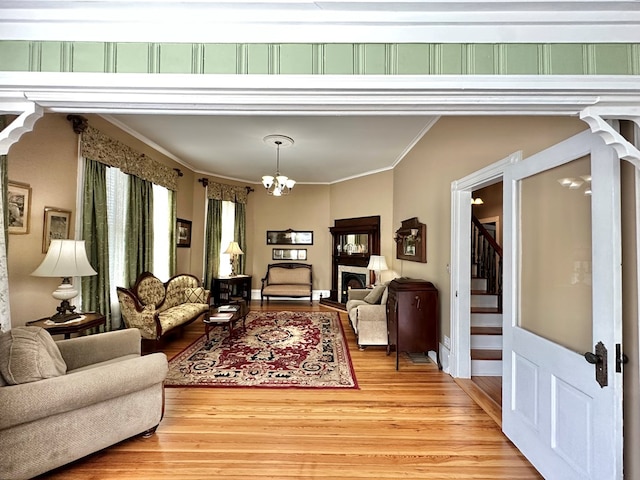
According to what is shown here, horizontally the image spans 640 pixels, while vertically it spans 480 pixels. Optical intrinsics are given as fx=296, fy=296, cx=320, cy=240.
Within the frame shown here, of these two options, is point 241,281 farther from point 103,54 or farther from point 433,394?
point 103,54

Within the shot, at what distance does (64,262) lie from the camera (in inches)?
102

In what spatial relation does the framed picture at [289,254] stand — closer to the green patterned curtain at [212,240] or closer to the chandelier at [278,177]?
the green patterned curtain at [212,240]

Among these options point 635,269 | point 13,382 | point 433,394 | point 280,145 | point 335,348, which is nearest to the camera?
point 635,269

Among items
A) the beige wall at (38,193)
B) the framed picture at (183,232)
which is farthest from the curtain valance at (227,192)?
the beige wall at (38,193)

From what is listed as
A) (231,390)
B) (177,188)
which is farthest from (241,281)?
(231,390)

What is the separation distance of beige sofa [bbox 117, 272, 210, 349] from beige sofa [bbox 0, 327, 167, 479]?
65.7 inches

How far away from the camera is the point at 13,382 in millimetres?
1662

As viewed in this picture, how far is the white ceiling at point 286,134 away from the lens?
3867 millimetres

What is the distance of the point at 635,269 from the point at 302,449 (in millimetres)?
2153

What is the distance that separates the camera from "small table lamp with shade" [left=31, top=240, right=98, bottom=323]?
100.0 inches

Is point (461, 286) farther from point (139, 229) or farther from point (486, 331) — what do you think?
point (139, 229)

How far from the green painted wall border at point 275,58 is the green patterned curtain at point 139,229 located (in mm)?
3325

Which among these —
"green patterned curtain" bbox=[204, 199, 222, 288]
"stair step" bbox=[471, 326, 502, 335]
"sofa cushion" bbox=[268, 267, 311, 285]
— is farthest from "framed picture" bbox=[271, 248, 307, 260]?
"stair step" bbox=[471, 326, 502, 335]

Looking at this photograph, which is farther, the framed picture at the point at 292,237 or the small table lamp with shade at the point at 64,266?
the framed picture at the point at 292,237
